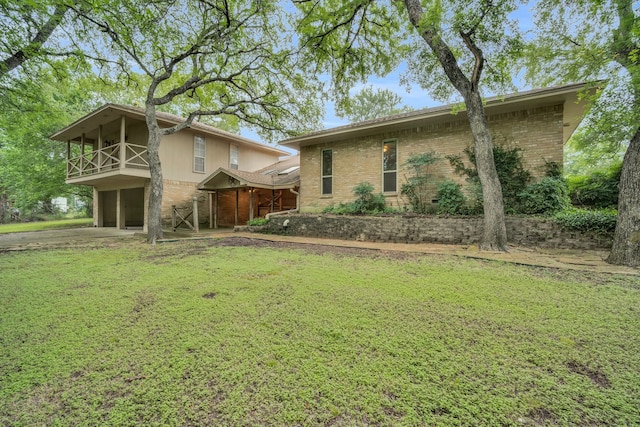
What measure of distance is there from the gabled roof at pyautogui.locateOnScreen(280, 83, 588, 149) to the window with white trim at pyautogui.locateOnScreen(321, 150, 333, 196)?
0.69 meters

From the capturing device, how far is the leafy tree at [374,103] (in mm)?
24672

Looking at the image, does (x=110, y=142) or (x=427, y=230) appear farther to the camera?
(x=110, y=142)

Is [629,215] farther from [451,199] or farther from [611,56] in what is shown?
[451,199]

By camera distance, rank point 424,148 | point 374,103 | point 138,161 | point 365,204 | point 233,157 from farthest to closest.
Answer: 1. point 374,103
2. point 233,157
3. point 138,161
4. point 365,204
5. point 424,148

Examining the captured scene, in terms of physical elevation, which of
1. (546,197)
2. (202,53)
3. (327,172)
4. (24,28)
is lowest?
(546,197)

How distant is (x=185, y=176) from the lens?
13.6m

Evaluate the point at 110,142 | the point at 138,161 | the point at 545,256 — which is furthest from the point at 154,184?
the point at 545,256

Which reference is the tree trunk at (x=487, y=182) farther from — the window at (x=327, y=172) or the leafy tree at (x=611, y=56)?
the window at (x=327, y=172)

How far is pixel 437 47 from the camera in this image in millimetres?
6664

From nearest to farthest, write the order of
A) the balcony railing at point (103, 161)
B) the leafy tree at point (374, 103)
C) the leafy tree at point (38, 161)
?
the balcony railing at point (103, 161), the leafy tree at point (38, 161), the leafy tree at point (374, 103)

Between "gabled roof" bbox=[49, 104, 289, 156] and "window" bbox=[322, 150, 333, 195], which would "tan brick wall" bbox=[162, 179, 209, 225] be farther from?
"window" bbox=[322, 150, 333, 195]

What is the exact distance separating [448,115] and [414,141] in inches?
61.2

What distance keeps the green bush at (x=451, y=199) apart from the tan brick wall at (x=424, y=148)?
0.65 meters

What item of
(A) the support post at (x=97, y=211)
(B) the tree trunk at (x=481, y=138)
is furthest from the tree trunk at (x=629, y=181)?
(A) the support post at (x=97, y=211)
